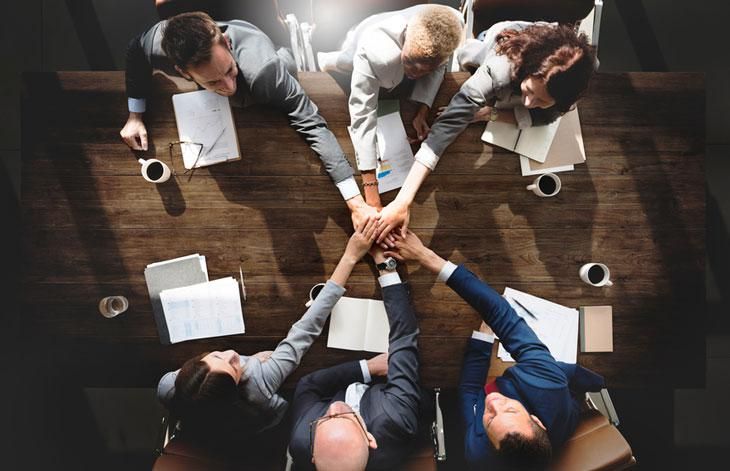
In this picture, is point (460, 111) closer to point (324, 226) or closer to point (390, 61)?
point (390, 61)

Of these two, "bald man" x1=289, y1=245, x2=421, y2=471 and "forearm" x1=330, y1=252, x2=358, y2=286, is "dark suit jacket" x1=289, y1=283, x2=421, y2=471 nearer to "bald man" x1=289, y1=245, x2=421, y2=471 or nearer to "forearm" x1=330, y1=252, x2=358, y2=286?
"bald man" x1=289, y1=245, x2=421, y2=471

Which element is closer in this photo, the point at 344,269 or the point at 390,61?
the point at 390,61

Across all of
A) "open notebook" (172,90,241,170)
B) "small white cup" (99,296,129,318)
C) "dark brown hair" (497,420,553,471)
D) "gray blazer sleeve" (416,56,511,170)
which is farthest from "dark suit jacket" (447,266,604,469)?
"small white cup" (99,296,129,318)

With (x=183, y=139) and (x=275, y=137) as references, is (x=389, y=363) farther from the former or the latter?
(x=183, y=139)

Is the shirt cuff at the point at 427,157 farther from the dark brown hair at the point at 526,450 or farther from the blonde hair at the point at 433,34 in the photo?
the dark brown hair at the point at 526,450

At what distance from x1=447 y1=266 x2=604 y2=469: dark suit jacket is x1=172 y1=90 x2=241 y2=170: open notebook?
3.38 ft

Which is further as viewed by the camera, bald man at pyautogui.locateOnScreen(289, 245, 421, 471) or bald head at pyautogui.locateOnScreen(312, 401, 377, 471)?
bald man at pyautogui.locateOnScreen(289, 245, 421, 471)

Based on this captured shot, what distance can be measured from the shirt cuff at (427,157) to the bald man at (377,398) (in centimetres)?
38

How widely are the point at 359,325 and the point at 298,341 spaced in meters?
0.25

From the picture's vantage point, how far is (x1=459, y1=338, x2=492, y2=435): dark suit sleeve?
1.70m

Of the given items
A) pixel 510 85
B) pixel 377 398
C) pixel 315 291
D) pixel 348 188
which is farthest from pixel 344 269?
pixel 510 85

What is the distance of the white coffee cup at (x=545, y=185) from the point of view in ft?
5.51

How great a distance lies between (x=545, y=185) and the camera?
171cm

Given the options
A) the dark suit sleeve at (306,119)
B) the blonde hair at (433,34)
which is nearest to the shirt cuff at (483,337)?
the dark suit sleeve at (306,119)
